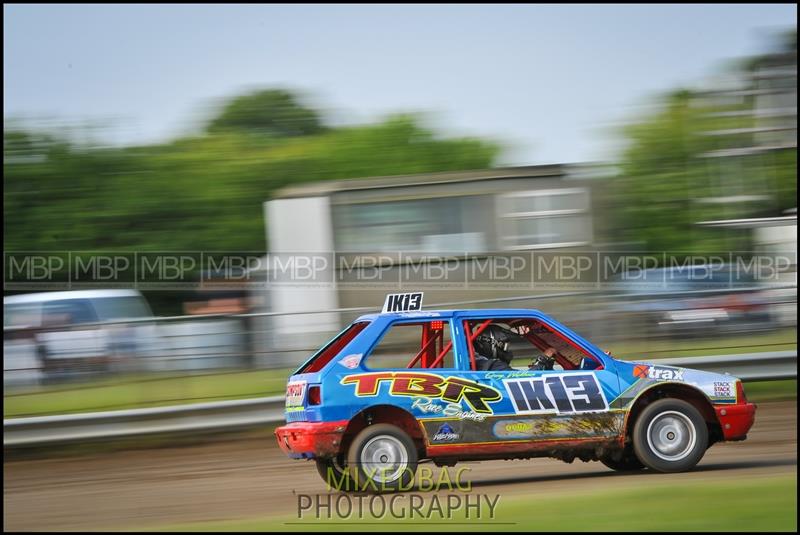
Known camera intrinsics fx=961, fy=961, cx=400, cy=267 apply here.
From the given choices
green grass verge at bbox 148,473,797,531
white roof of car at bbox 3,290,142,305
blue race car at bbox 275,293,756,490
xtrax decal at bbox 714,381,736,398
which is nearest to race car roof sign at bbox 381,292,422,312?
blue race car at bbox 275,293,756,490

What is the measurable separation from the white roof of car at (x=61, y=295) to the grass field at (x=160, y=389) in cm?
350

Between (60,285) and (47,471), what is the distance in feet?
40.1

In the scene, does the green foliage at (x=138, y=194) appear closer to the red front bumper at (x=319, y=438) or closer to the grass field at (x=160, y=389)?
the grass field at (x=160, y=389)

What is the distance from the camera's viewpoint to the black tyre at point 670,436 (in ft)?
25.2

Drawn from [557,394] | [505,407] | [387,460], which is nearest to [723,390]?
[557,394]

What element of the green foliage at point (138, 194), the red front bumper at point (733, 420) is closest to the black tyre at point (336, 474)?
the red front bumper at point (733, 420)

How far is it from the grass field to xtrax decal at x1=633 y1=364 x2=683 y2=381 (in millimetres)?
3916


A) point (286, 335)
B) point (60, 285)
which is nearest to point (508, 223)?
point (286, 335)

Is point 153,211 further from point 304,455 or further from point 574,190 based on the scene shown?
point 304,455

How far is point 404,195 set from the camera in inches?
643

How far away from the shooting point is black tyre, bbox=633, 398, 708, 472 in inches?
302

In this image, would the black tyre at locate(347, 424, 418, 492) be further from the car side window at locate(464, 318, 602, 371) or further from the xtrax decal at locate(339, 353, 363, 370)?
the car side window at locate(464, 318, 602, 371)

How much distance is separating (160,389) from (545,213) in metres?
7.55

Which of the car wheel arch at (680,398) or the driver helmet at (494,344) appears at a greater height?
the driver helmet at (494,344)
